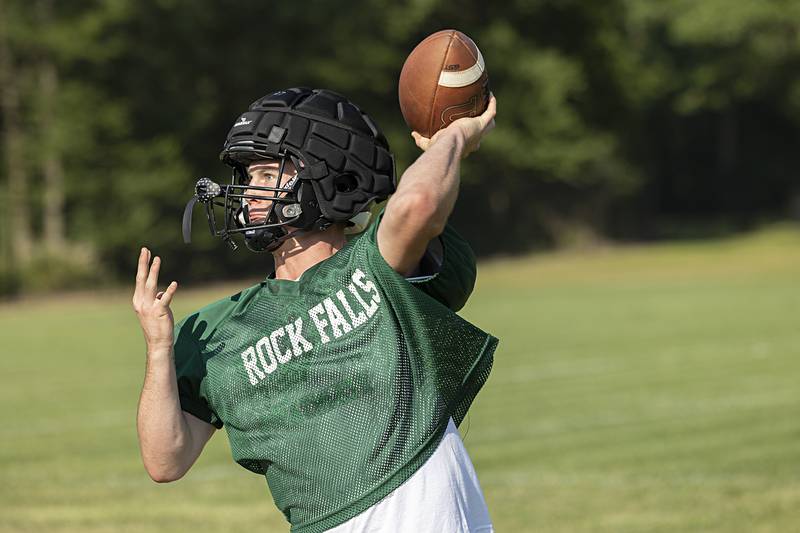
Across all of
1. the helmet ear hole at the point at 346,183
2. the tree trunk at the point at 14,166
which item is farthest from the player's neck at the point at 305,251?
the tree trunk at the point at 14,166

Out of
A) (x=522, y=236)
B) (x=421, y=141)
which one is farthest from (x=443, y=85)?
(x=522, y=236)

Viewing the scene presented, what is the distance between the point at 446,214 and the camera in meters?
3.12

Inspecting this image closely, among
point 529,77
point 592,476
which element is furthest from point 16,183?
point 592,476

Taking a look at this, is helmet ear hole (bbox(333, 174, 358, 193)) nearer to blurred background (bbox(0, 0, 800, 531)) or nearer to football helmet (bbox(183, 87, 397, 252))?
football helmet (bbox(183, 87, 397, 252))

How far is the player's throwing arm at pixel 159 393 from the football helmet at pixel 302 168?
239 mm

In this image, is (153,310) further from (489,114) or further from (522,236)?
(522,236)

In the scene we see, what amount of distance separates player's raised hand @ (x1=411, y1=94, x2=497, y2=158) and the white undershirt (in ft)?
2.35

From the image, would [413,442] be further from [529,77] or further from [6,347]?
[529,77]

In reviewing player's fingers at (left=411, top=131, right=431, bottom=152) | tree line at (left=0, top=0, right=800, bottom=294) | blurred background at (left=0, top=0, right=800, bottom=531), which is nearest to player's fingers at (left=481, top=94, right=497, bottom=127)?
player's fingers at (left=411, top=131, right=431, bottom=152)

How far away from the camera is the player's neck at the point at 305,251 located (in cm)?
363

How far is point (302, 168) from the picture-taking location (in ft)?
11.6

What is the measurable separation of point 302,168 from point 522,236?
130 ft

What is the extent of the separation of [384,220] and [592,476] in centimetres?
687

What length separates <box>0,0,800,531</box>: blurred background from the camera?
9844mm
